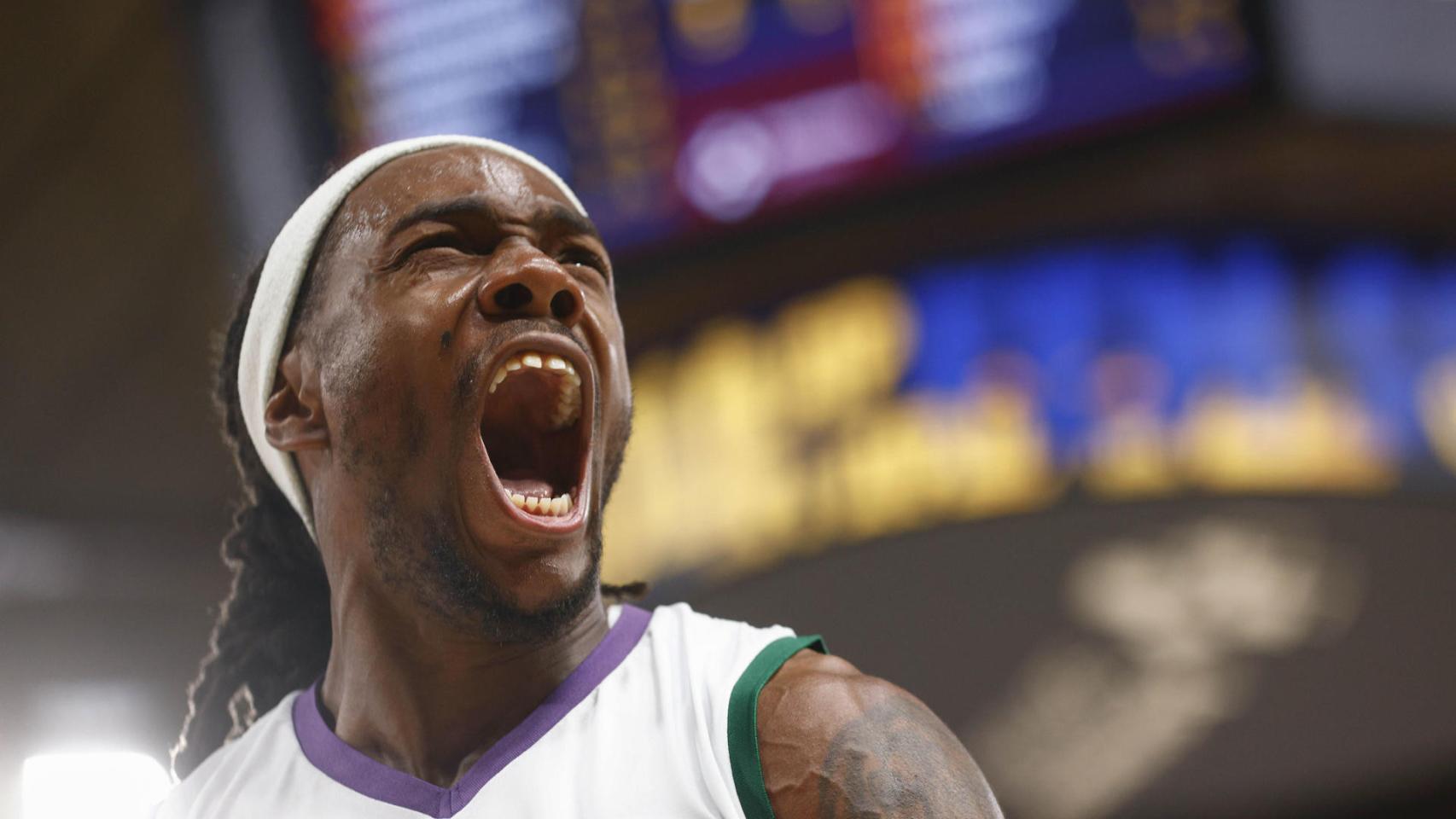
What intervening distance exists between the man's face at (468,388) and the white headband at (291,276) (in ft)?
0.08

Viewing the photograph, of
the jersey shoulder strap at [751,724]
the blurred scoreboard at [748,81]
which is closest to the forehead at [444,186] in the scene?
the jersey shoulder strap at [751,724]

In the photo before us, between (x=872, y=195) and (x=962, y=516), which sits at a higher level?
(x=872, y=195)

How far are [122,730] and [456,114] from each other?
2793 mm

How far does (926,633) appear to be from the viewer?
4672mm

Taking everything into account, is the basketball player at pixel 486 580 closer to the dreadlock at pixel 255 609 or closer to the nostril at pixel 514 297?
the nostril at pixel 514 297

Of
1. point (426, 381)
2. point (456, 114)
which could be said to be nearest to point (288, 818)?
point (426, 381)

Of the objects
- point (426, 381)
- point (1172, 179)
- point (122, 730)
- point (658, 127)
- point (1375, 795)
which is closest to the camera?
point (426, 381)

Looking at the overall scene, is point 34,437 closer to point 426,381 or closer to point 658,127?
point 658,127

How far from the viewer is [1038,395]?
15.3 ft

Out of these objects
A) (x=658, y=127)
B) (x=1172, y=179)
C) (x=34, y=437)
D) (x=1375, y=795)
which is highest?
(x=658, y=127)

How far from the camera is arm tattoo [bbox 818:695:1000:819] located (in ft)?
3.96

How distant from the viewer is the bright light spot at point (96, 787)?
78.6 inches

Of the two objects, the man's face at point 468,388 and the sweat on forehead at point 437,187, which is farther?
the sweat on forehead at point 437,187

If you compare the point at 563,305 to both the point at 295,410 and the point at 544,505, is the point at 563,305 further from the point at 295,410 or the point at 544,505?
the point at 295,410
